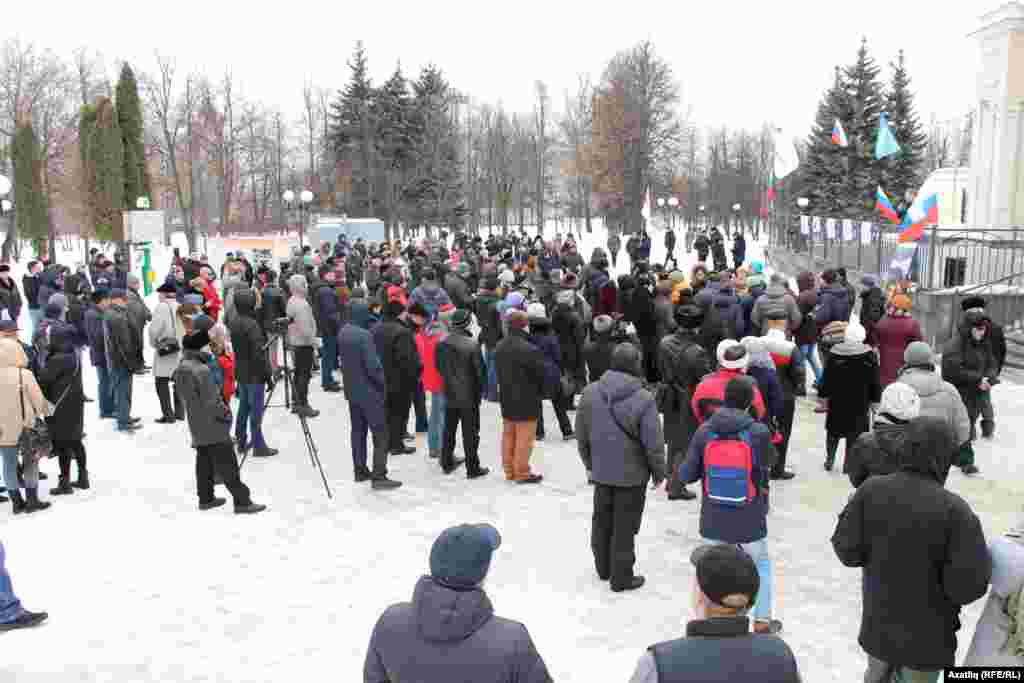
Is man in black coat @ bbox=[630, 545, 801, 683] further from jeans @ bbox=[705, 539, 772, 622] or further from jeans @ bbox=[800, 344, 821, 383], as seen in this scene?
jeans @ bbox=[800, 344, 821, 383]

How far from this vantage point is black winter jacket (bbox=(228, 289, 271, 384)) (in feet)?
30.8

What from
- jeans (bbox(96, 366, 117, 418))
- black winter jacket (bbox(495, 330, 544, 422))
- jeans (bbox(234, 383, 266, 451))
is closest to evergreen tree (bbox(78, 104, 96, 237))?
jeans (bbox(96, 366, 117, 418))

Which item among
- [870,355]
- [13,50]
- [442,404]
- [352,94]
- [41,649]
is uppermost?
[13,50]

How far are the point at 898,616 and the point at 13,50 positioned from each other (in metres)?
64.8

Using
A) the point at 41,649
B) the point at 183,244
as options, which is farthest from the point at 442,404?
the point at 183,244

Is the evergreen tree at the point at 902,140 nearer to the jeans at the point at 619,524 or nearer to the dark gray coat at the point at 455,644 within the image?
the jeans at the point at 619,524

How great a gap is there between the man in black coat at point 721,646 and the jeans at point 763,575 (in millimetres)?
2738

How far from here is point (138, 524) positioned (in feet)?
26.6

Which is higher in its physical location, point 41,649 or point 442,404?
point 442,404

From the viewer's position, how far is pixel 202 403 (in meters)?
7.91

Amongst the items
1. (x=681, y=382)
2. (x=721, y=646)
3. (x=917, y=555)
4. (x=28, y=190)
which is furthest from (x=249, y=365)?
(x=28, y=190)

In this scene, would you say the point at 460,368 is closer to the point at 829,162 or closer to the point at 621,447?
the point at 621,447

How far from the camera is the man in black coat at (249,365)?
9422 millimetres

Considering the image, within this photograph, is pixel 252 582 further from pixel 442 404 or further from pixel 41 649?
pixel 442 404
